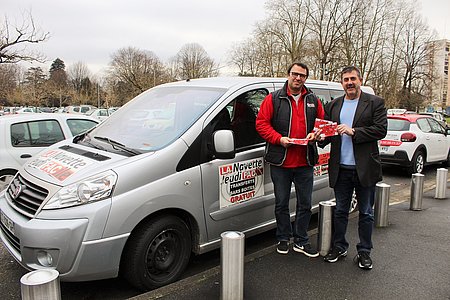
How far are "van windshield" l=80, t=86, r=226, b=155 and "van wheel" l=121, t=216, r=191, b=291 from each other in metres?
0.69

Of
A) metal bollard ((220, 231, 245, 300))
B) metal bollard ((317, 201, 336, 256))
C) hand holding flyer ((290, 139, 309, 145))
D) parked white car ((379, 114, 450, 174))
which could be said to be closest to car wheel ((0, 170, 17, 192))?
metal bollard ((220, 231, 245, 300))

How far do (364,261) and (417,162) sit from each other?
259 inches

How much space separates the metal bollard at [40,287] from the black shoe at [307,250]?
8.20ft

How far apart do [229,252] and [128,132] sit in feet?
5.31

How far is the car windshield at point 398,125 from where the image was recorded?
30.3 ft

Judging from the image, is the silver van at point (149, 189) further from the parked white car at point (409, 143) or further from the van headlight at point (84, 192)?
the parked white car at point (409, 143)

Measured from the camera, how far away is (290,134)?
3.70 m

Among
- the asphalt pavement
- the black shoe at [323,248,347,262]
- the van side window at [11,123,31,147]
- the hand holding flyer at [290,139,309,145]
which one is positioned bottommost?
the asphalt pavement

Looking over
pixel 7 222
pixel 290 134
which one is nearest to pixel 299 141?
pixel 290 134

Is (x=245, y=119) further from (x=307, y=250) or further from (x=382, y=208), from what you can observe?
(x=382, y=208)

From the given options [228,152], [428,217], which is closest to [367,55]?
[428,217]

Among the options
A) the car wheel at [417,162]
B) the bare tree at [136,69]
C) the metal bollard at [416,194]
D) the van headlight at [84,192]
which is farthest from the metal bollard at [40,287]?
the bare tree at [136,69]

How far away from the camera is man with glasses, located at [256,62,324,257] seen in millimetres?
3662

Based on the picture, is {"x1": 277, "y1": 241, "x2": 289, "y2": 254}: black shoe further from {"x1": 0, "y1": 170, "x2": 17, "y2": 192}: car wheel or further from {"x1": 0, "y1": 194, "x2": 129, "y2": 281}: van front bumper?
{"x1": 0, "y1": 170, "x2": 17, "y2": 192}: car wheel
